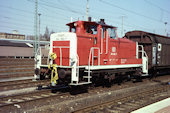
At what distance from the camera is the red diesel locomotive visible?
25.8ft

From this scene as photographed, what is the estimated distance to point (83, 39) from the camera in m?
8.46

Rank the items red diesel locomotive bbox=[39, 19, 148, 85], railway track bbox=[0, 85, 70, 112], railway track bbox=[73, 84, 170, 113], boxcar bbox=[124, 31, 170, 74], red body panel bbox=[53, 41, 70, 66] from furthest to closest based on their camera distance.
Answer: boxcar bbox=[124, 31, 170, 74] < red body panel bbox=[53, 41, 70, 66] < red diesel locomotive bbox=[39, 19, 148, 85] < railway track bbox=[0, 85, 70, 112] < railway track bbox=[73, 84, 170, 113]

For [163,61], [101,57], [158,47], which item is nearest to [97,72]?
[101,57]

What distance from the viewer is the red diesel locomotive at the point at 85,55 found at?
787 centimetres

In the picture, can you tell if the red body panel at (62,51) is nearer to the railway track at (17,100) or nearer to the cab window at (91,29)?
the cab window at (91,29)

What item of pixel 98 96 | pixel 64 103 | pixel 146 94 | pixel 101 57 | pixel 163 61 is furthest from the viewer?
pixel 163 61

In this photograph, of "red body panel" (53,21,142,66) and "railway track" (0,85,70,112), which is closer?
"railway track" (0,85,70,112)

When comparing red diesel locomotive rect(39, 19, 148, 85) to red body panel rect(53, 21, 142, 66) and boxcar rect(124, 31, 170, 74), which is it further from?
boxcar rect(124, 31, 170, 74)

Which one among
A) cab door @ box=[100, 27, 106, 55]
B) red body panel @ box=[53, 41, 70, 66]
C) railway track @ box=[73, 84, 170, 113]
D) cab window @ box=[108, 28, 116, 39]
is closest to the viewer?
railway track @ box=[73, 84, 170, 113]

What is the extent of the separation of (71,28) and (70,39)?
1537 mm

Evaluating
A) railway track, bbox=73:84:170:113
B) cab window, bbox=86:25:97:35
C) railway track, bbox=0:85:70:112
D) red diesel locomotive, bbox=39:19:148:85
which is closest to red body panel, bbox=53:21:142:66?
red diesel locomotive, bbox=39:19:148:85

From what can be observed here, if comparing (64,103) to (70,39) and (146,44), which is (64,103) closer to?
(70,39)

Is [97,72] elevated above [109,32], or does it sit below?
below

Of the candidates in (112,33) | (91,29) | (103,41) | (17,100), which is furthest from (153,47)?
(17,100)
